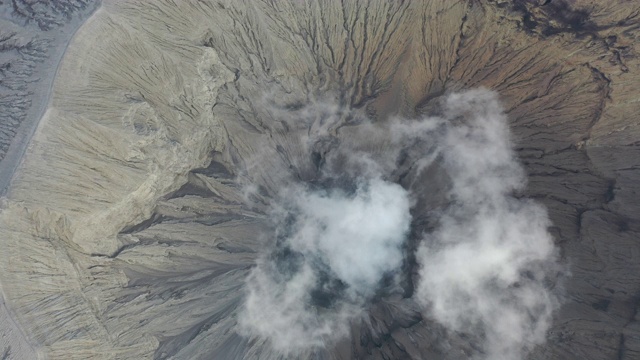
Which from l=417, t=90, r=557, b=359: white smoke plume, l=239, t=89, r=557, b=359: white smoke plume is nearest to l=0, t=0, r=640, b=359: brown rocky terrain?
l=417, t=90, r=557, b=359: white smoke plume

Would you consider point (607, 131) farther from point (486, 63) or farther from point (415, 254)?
point (415, 254)

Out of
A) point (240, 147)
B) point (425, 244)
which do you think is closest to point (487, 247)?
point (425, 244)

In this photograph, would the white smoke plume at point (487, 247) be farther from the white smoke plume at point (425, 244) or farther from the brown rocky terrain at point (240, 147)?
the brown rocky terrain at point (240, 147)

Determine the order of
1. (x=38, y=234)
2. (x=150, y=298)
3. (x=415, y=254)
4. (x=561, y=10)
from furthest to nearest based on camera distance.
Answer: (x=415, y=254) < (x=561, y=10) < (x=150, y=298) < (x=38, y=234)

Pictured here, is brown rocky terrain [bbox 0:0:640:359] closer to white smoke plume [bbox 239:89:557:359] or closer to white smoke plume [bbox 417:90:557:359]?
white smoke plume [bbox 417:90:557:359]

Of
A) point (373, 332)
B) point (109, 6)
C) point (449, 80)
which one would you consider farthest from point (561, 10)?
point (109, 6)

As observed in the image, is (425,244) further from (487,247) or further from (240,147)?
(240,147)
